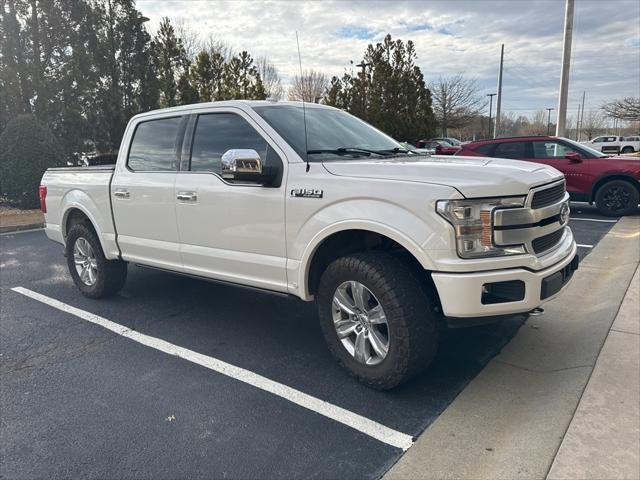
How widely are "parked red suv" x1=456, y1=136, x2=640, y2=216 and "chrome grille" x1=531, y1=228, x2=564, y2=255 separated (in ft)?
26.2

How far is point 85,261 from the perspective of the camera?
18.4 ft

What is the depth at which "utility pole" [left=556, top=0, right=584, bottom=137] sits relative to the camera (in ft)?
50.6

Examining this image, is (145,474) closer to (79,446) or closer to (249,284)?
(79,446)

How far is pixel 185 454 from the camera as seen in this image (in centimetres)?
271

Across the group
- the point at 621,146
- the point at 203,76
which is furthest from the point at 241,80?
the point at 621,146

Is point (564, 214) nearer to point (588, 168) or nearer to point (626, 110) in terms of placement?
point (588, 168)

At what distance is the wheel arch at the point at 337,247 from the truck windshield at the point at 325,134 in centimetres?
63

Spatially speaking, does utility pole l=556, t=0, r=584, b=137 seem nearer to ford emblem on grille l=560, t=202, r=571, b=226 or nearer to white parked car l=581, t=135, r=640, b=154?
ford emblem on grille l=560, t=202, r=571, b=226

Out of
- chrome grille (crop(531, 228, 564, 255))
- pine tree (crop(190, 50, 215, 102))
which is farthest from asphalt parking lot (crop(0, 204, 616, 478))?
pine tree (crop(190, 50, 215, 102))

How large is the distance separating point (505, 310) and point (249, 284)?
1.96 metres

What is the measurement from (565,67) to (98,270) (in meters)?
15.9

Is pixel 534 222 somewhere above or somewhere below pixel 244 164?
below

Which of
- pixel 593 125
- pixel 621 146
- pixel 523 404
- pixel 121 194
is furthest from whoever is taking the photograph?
pixel 593 125

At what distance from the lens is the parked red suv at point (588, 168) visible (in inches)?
396
